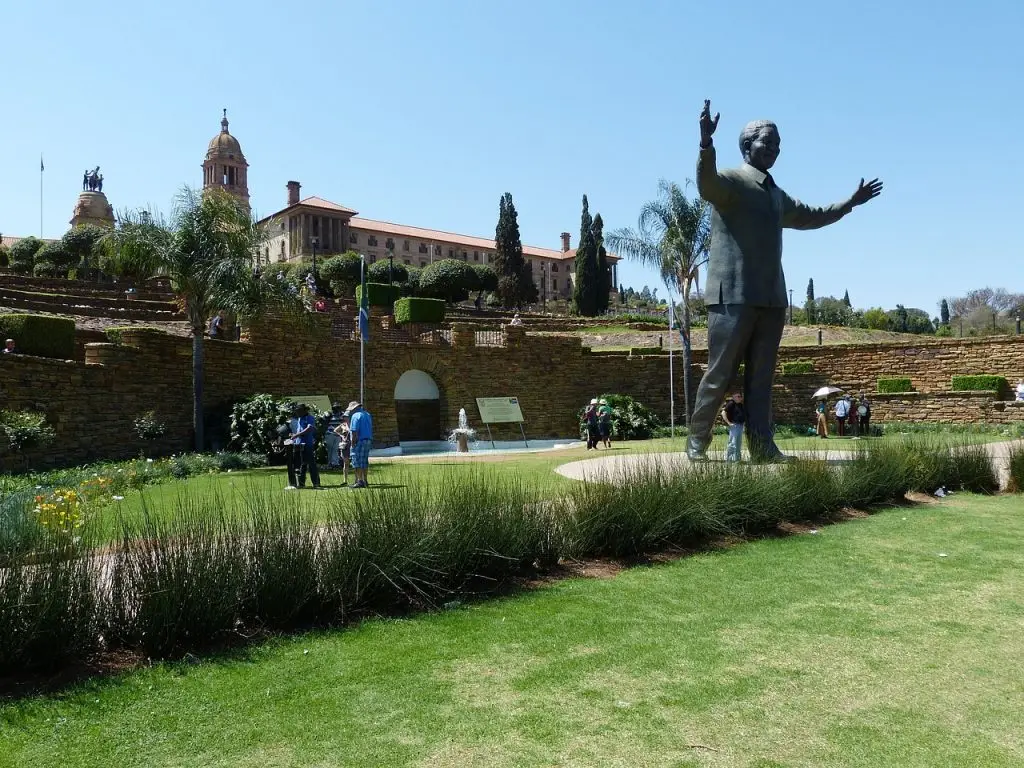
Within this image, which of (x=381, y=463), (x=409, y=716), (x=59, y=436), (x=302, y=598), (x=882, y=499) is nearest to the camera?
(x=409, y=716)

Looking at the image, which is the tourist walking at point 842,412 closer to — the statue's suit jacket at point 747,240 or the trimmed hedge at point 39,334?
the statue's suit jacket at point 747,240

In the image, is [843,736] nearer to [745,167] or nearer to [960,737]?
[960,737]

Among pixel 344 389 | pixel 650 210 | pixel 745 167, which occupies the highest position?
pixel 650 210

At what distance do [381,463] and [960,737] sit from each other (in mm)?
13914

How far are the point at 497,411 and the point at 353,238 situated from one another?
237 feet

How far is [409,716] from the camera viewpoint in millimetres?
3793

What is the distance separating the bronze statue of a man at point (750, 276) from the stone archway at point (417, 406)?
1359 cm

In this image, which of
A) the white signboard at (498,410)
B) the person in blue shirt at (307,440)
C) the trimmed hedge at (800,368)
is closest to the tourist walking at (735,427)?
the person in blue shirt at (307,440)

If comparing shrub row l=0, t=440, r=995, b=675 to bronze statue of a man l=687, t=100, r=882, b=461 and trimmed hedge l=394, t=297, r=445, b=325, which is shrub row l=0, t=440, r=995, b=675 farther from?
trimmed hedge l=394, t=297, r=445, b=325

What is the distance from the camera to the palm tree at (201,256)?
647 inches

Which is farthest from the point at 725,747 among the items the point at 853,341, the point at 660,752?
the point at 853,341

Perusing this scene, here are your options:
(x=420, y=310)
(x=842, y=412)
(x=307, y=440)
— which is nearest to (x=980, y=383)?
(x=842, y=412)

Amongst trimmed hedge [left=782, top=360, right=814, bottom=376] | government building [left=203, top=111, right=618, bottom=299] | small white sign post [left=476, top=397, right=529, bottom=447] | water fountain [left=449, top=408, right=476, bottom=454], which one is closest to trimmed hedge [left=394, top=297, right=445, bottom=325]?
small white sign post [left=476, top=397, right=529, bottom=447]

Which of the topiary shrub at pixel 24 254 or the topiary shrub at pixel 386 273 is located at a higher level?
the topiary shrub at pixel 24 254
